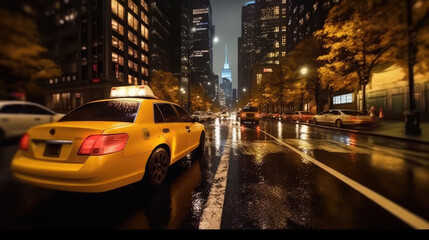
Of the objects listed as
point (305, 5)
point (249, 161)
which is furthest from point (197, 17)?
point (249, 161)

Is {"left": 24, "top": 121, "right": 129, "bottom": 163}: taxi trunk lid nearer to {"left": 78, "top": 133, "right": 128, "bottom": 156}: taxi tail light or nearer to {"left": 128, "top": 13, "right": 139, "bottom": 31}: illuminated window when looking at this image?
{"left": 78, "top": 133, "right": 128, "bottom": 156}: taxi tail light

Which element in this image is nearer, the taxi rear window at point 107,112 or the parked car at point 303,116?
the taxi rear window at point 107,112

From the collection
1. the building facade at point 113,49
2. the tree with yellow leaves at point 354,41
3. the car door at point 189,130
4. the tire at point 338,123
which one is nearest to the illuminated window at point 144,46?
the building facade at point 113,49

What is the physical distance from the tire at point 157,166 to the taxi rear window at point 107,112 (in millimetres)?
769

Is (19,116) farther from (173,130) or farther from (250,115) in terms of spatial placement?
(250,115)

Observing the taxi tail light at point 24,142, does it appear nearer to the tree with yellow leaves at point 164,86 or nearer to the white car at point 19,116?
the white car at point 19,116

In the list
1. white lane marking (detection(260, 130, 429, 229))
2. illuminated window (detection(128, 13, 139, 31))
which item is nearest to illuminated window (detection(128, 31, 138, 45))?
illuminated window (detection(128, 13, 139, 31))

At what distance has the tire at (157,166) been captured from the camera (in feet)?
10.4

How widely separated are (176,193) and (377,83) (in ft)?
92.8

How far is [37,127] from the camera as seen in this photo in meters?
2.26

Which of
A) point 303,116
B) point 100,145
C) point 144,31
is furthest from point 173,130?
point 144,31

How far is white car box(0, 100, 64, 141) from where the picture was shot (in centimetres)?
174

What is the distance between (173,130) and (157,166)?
2.91ft

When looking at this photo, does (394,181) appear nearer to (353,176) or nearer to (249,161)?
(353,176)
